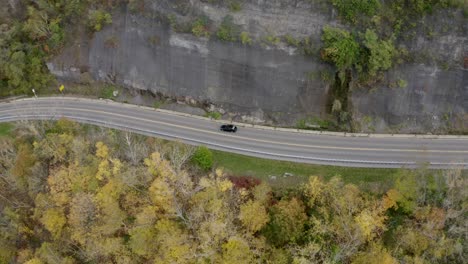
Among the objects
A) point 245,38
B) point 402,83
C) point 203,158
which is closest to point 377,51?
point 402,83

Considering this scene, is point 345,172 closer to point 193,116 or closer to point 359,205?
point 359,205

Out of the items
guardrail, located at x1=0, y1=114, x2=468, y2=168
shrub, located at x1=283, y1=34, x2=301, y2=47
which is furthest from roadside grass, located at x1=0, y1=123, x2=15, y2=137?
shrub, located at x1=283, y1=34, x2=301, y2=47

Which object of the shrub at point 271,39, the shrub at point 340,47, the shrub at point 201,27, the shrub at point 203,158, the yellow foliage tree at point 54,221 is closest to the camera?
the yellow foliage tree at point 54,221

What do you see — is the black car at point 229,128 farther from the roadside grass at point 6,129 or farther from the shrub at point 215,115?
the roadside grass at point 6,129

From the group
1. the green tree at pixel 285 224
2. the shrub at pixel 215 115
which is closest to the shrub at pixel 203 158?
the shrub at pixel 215 115

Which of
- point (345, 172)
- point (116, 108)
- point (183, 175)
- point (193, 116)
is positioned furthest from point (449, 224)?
point (116, 108)

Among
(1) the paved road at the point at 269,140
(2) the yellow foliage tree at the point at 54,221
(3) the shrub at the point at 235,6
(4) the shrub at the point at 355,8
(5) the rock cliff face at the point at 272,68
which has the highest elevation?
(4) the shrub at the point at 355,8

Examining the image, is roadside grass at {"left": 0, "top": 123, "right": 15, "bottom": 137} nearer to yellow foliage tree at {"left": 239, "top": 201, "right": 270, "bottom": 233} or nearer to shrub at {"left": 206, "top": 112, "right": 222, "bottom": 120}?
shrub at {"left": 206, "top": 112, "right": 222, "bottom": 120}
